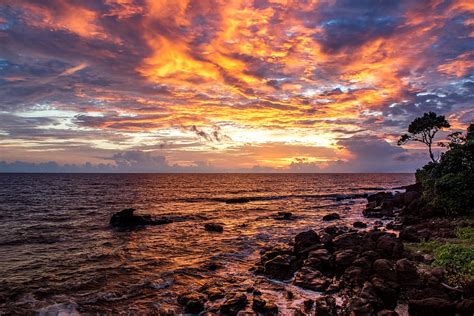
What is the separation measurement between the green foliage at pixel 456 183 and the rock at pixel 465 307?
798 inches

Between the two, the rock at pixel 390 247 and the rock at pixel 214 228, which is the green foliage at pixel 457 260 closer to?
the rock at pixel 390 247

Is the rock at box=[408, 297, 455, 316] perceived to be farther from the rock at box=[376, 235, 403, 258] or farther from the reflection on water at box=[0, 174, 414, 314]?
the rock at box=[376, 235, 403, 258]

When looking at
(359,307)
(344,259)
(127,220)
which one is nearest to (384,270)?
(344,259)

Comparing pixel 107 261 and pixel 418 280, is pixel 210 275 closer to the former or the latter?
pixel 107 261

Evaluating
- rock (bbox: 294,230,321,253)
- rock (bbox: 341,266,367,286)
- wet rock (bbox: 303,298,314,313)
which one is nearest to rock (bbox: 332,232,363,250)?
rock (bbox: 294,230,321,253)

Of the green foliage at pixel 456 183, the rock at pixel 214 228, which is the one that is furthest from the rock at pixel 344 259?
the rock at pixel 214 228

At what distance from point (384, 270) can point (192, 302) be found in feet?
31.6

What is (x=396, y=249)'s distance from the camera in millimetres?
19438

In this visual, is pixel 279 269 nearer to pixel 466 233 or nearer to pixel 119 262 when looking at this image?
pixel 119 262

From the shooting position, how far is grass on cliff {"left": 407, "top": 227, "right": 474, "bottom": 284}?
14.4 metres

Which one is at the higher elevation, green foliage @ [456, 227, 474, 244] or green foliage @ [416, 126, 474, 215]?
green foliage @ [416, 126, 474, 215]

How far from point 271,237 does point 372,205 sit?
30.5 m

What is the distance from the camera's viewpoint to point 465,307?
11.2m

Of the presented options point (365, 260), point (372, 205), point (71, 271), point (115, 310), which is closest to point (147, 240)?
point (71, 271)
